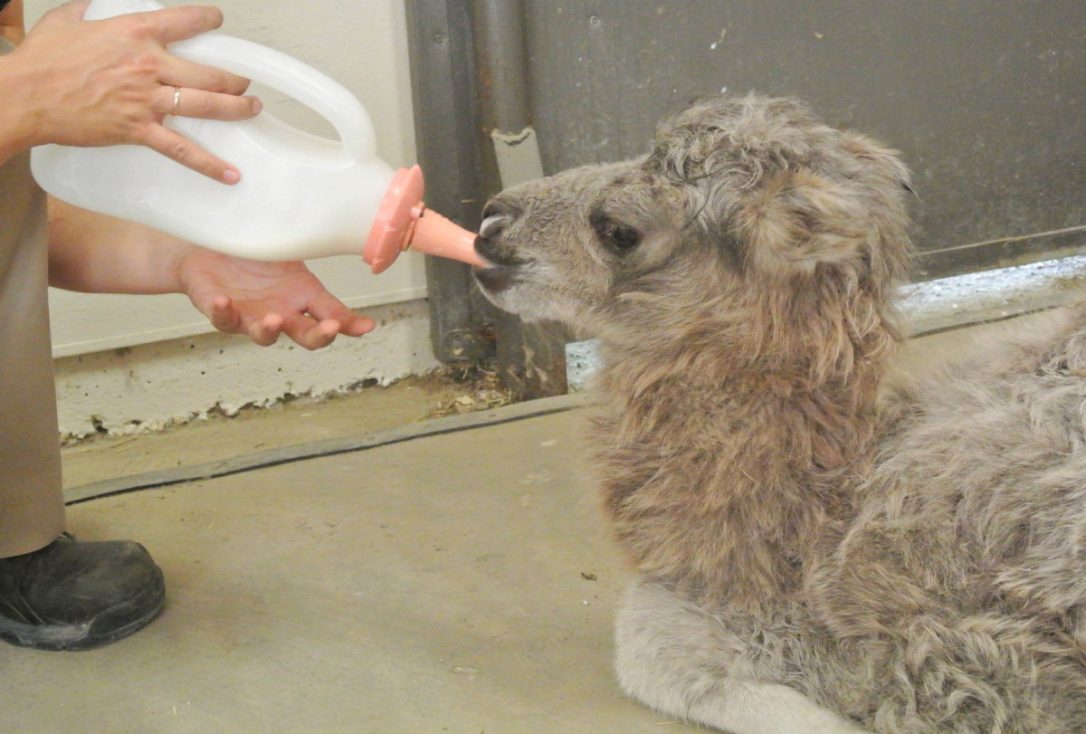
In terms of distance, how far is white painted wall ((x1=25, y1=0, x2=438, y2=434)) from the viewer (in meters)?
3.38

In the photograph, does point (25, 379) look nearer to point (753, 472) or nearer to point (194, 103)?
point (194, 103)

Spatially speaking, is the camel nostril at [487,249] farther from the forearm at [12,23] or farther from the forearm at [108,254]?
the forearm at [12,23]

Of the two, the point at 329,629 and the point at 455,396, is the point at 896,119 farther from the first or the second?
the point at 329,629

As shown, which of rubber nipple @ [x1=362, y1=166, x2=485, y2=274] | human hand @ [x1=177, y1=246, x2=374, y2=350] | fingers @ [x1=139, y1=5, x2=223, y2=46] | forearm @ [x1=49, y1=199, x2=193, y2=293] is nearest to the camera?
fingers @ [x1=139, y1=5, x2=223, y2=46]

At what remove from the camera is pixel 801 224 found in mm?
1701

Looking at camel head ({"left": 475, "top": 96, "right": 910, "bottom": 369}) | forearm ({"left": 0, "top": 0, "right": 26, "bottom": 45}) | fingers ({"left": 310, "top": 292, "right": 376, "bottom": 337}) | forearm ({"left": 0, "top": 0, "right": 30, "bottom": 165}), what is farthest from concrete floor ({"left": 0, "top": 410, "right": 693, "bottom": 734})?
forearm ({"left": 0, "top": 0, "right": 26, "bottom": 45})

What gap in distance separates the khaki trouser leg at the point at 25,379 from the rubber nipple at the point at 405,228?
2.22 ft

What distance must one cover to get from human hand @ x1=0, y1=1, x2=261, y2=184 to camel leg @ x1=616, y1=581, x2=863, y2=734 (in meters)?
0.94

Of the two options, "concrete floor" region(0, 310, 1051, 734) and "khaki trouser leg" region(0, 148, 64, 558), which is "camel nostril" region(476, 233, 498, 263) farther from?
"khaki trouser leg" region(0, 148, 64, 558)

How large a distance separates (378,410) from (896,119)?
201 centimetres

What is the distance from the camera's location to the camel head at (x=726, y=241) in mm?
1735

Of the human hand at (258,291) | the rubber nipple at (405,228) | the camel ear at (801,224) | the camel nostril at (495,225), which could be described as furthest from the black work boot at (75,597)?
the camel ear at (801,224)

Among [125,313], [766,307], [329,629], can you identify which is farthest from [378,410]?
[766,307]

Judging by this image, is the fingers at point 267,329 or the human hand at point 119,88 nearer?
the human hand at point 119,88
